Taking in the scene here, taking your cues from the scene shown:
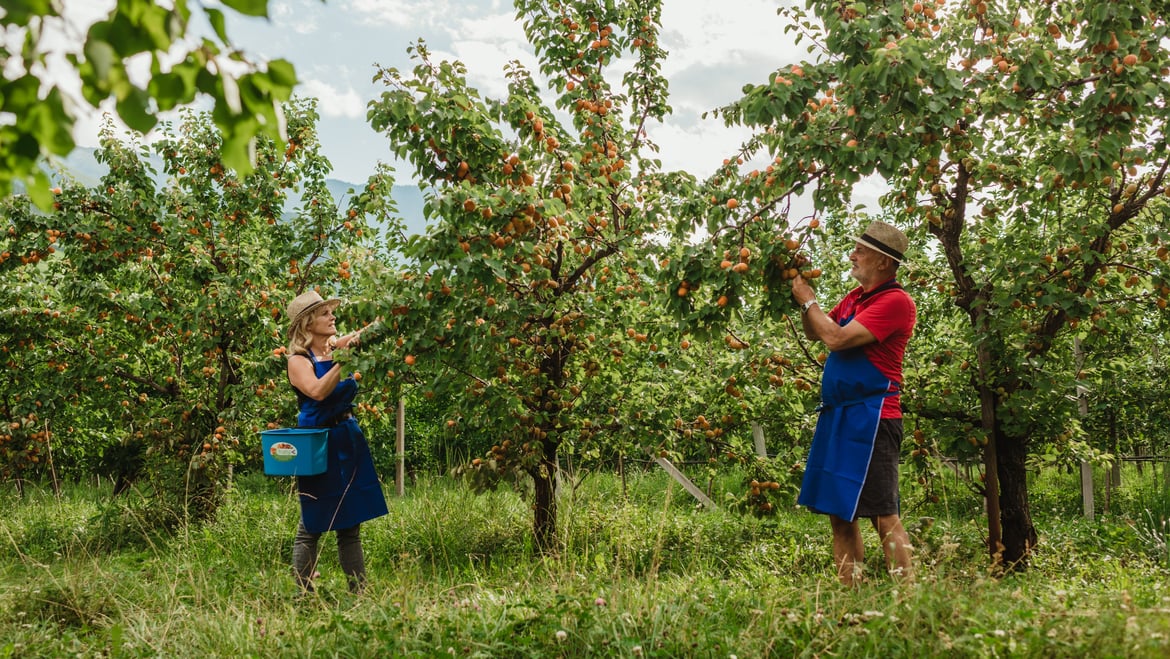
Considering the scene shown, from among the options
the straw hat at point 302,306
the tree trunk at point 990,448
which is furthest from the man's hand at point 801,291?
the straw hat at point 302,306

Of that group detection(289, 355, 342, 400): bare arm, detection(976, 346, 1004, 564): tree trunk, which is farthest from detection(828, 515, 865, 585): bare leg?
detection(289, 355, 342, 400): bare arm

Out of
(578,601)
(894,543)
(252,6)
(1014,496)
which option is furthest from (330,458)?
(1014,496)

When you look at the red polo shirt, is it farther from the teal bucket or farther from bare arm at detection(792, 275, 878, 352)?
the teal bucket

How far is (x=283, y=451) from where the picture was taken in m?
3.78

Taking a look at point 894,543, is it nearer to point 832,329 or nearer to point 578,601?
point 832,329

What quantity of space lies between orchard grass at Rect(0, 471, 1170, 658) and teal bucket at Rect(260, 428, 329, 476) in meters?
0.59

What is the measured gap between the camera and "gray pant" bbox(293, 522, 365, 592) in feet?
12.8

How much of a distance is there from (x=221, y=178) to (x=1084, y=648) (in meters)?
6.46

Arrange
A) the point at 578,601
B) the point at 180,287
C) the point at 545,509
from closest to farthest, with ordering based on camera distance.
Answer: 1. the point at 578,601
2. the point at 545,509
3. the point at 180,287

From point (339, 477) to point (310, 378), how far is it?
1.65 ft

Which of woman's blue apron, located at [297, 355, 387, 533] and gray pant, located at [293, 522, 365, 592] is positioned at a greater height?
woman's blue apron, located at [297, 355, 387, 533]

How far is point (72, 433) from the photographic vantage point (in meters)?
9.02

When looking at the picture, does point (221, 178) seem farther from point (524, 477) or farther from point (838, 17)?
point (838, 17)

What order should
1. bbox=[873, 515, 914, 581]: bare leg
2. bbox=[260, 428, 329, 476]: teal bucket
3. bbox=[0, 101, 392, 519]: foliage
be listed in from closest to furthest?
bbox=[873, 515, 914, 581]: bare leg, bbox=[260, 428, 329, 476]: teal bucket, bbox=[0, 101, 392, 519]: foliage
